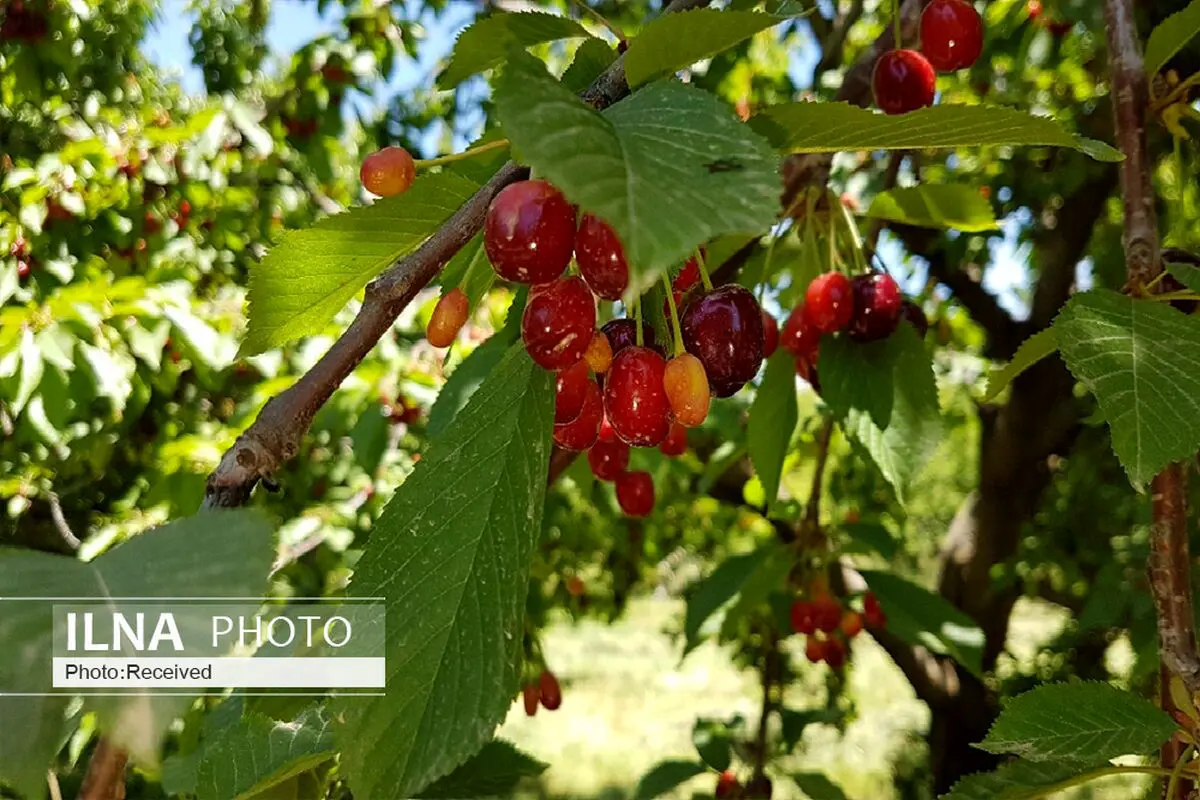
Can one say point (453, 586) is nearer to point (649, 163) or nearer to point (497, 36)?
point (649, 163)

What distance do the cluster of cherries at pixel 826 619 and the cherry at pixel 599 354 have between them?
168 cm

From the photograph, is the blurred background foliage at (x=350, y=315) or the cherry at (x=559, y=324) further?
the blurred background foliage at (x=350, y=315)

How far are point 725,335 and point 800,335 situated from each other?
81 cm

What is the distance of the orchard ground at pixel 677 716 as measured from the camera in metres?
6.65

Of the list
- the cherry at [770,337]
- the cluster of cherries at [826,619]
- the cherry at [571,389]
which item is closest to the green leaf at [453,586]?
the cherry at [571,389]

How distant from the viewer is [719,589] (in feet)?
7.61

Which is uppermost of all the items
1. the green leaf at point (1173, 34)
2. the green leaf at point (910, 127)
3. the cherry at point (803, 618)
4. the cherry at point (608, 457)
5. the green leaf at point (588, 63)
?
the green leaf at point (1173, 34)

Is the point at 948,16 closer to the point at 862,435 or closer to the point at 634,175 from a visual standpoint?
the point at 862,435

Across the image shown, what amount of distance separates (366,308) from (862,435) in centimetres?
100

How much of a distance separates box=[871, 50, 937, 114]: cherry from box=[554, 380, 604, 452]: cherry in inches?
28.7

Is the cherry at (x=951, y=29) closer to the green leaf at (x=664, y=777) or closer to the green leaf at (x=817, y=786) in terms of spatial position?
the green leaf at (x=817, y=786)

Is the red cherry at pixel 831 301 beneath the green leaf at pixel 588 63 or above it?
above

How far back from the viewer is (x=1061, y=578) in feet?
15.3

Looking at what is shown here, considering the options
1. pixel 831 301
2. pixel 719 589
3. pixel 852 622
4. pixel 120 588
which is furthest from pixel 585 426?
pixel 852 622
